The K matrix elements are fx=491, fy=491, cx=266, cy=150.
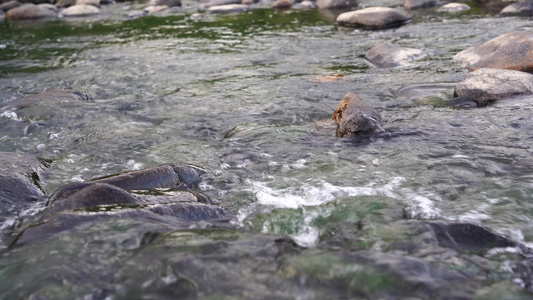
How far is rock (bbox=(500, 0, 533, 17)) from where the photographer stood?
12.8 meters

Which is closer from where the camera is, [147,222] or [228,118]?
[147,222]

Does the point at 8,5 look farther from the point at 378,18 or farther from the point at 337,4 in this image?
the point at 378,18

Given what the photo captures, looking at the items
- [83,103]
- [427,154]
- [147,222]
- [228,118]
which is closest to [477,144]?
[427,154]

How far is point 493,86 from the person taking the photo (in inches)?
256

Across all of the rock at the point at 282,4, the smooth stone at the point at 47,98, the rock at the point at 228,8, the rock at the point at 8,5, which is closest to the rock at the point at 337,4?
the rock at the point at 282,4

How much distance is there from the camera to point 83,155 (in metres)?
5.34

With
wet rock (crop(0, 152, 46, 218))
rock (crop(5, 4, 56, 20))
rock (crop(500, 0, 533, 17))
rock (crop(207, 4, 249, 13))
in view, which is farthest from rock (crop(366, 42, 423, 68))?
rock (crop(5, 4, 56, 20))

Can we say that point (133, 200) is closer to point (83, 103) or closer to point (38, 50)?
point (83, 103)

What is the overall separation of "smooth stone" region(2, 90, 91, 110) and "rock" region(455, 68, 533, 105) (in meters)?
5.52

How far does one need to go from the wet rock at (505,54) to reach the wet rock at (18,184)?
22.0ft

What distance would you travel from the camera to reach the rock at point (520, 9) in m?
12.8

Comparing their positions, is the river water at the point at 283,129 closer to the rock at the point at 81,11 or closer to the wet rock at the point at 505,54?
the wet rock at the point at 505,54

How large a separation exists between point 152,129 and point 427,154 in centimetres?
327

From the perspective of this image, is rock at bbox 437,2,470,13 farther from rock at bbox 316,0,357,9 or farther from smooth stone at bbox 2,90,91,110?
smooth stone at bbox 2,90,91,110
